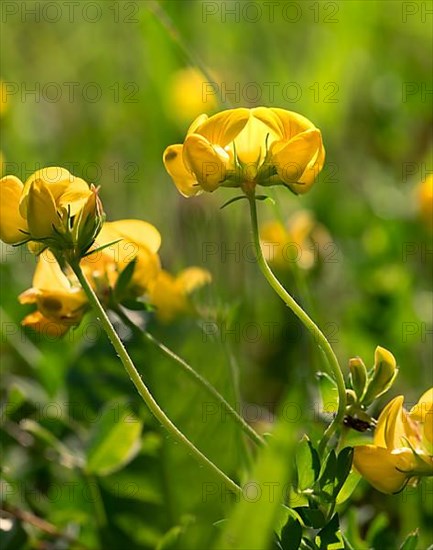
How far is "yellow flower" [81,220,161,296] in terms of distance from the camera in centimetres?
123

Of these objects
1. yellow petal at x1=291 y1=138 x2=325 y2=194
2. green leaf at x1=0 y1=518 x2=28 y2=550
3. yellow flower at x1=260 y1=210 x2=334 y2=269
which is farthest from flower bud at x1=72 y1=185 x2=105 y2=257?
yellow flower at x1=260 y1=210 x2=334 y2=269

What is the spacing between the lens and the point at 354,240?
7.51ft

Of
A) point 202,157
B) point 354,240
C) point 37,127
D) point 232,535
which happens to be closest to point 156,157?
point 37,127

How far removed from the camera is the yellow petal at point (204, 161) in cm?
103

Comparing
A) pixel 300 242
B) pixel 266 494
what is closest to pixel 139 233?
pixel 266 494

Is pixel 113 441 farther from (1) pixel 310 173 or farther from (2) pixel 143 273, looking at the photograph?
(1) pixel 310 173

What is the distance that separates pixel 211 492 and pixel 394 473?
0.48 meters

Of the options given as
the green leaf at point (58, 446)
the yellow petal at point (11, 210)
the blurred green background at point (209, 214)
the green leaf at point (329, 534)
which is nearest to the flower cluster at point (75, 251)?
the yellow petal at point (11, 210)

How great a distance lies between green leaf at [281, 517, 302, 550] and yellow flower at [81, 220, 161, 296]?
366 millimetres

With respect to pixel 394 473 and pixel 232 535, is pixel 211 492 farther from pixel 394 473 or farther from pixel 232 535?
pixel 232 535

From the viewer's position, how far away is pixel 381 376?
1.00 meters

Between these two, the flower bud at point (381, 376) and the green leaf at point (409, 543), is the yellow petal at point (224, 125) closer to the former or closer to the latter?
the flower bud at point (381, 376)

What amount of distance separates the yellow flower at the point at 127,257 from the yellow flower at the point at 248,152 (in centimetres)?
13

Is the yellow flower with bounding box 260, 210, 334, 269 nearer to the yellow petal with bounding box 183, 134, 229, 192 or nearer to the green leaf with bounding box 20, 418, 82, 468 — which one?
the green leaf with bounding box 20, 418, 82, 468
